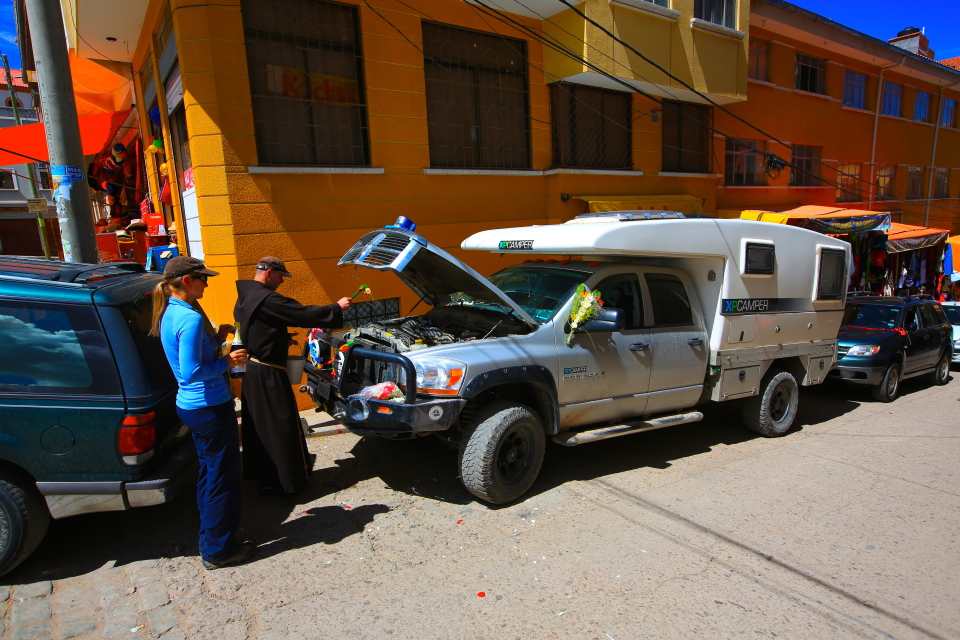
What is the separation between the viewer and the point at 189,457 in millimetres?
3750

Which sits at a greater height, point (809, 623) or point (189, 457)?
point (189, 457)

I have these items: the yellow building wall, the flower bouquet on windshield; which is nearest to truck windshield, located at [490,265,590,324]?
the flower bouquet on windshield

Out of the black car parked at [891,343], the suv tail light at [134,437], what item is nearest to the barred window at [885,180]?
the black car parked at [891,343]

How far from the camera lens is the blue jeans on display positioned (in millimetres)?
3414

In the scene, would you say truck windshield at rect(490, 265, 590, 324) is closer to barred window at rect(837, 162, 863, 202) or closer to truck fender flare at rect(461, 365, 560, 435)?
truck fender flare at rect(461, 365, 560, 435)

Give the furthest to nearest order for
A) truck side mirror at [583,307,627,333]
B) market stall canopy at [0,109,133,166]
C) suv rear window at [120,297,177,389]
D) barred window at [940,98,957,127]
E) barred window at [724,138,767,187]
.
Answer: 1. barred window at [940,98,957,127]
2. barred window at [724,138,767,187]
3. market stall canopy at [0,109,133,166]
4. truck side mirror at [583,307,627,333]
5. suv rear window at [120,297,177,389]

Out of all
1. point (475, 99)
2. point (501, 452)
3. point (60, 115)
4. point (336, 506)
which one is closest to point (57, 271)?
point (60, 115)

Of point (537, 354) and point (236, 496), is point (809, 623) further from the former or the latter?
point (236, 496)

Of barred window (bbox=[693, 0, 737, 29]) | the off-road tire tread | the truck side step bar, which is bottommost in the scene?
the off-road tire tread

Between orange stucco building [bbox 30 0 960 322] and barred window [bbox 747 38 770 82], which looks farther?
barred window [bbox 747 38 770 82]

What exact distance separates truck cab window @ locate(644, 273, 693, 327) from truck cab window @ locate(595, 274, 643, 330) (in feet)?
0.55

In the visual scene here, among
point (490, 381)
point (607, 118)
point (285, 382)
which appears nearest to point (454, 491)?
point (490, 381)

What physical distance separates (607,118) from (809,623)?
9027 millimetres

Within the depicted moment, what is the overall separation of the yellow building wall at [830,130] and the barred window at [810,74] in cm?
13
